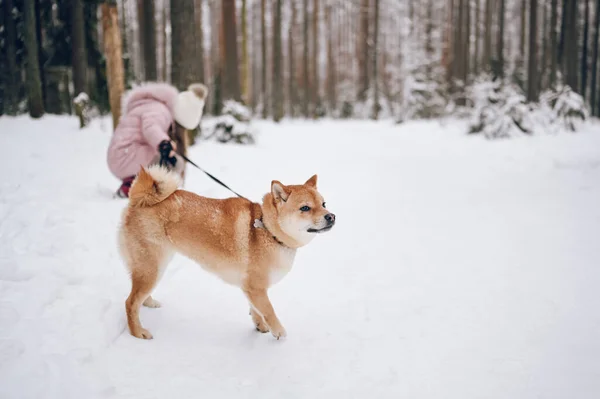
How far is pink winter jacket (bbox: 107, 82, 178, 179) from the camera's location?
5500mm

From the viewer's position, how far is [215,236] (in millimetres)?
3164

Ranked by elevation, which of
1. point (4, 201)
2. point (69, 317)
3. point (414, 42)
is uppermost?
point (414, 42)

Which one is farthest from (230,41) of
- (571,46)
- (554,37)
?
(554,37)

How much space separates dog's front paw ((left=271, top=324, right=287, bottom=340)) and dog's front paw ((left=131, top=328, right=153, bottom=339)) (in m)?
0.92

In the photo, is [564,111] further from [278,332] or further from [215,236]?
[215,236]

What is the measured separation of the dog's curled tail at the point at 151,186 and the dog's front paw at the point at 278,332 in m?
1.30

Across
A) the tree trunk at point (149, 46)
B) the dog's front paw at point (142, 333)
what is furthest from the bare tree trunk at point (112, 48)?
the dog's front paw at point (142, 333)

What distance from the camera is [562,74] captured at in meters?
21.0

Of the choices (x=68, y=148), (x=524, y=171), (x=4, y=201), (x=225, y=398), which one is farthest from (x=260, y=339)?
(x=524, y=171)

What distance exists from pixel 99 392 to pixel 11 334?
0.80 meters

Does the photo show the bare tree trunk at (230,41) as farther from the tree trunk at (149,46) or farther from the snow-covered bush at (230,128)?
the snow-covered bush at (230,128)

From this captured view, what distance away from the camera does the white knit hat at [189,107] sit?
5730mm

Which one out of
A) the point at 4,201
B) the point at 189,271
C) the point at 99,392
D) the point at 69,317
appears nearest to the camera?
the point at 99,392

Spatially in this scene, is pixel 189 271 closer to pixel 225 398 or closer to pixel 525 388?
pixel 225 398
